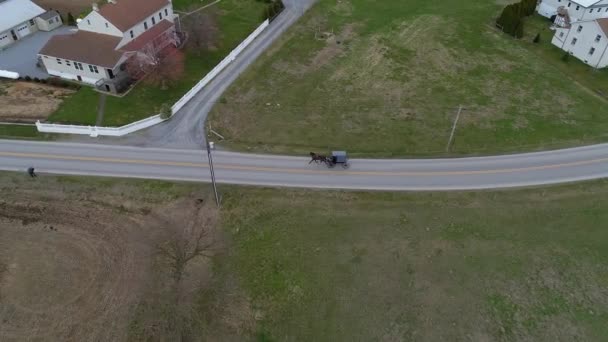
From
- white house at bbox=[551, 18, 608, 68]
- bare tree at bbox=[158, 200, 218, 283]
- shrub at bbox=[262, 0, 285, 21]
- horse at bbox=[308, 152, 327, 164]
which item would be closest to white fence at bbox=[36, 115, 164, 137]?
bare tree at bbox=[158, 200, 218, 283]

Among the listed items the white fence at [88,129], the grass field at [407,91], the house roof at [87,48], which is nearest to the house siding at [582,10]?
the grass field at [407,91]

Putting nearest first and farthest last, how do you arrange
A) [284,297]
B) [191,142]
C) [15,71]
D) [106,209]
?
1. [284,297]
2. [106,209]
3. [191,142]
4. [15,71]

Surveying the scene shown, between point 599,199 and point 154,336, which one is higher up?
point 599,199

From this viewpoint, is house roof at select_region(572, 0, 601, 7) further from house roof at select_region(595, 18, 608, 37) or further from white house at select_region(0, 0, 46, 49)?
white house at select_region(0, 0, 46, 49)

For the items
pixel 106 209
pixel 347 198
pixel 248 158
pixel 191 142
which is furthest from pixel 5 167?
pixel 347 198

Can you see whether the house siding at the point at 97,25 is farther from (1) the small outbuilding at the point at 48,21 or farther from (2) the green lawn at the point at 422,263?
(2) the green lawn at the point at 422,263

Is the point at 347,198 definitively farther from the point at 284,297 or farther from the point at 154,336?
the point at 154,336

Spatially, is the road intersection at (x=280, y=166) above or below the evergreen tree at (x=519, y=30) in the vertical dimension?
below
